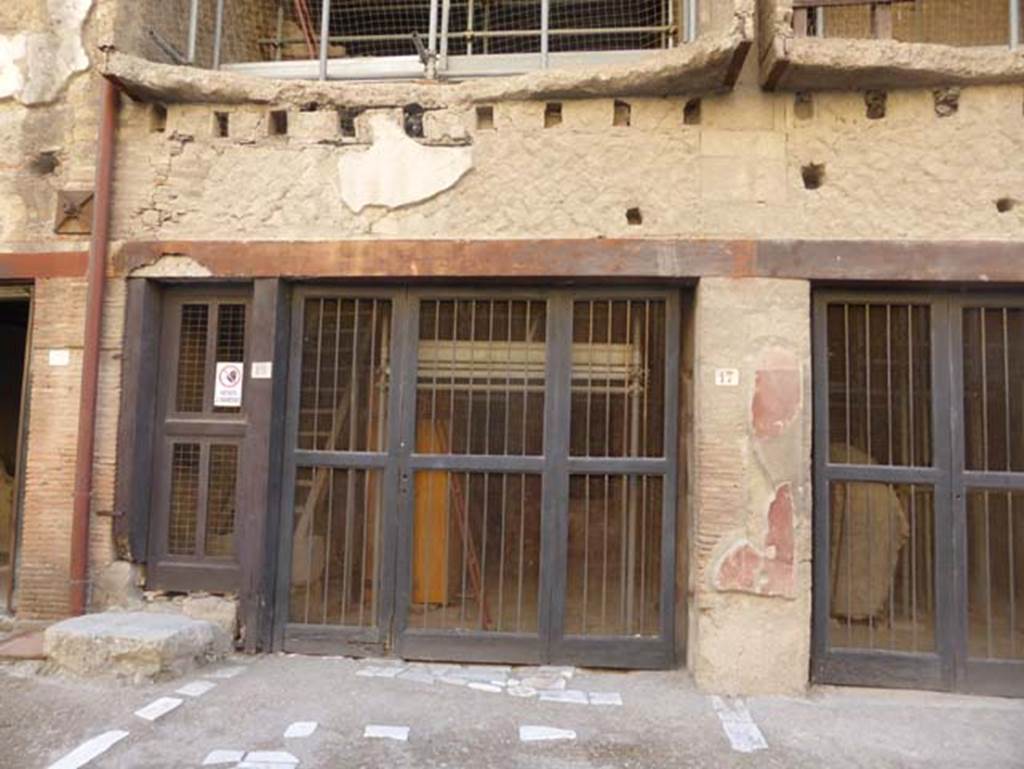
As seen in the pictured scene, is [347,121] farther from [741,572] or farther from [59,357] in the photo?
[741,572]

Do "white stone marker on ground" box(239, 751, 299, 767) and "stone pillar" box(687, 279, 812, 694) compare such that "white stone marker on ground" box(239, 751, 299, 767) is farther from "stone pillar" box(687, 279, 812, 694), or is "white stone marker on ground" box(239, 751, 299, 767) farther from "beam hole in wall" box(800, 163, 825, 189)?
"beam hole in wall" box(800, 163, 825, 189)

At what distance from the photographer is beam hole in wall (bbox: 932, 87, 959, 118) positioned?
14.8 ft

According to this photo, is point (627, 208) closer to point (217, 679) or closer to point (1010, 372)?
point (1010, 372)

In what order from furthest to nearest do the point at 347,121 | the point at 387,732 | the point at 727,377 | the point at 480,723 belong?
1. the point at 347,121
2. the point at 727,377
3. the point at 480,723
4. the point at 387,732

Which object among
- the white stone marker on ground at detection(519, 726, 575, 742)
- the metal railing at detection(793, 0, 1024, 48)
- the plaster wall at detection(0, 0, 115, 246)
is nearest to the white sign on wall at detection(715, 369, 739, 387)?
the white stone marker on ground at detection(519, 726, 575, 742)

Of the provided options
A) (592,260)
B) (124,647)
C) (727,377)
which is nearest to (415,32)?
(592,260)

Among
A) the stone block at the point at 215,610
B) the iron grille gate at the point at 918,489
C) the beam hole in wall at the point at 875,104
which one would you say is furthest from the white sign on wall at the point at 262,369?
the beam hole in wall at the point at 875,104

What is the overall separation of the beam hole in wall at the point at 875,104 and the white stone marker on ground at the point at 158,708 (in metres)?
4.93

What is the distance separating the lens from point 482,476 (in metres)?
4.82

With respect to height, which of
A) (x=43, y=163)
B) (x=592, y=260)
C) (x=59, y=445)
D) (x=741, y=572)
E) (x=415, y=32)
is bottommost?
(x=741, y=572)

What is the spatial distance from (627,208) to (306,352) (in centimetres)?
217

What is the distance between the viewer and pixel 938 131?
451 centimetres

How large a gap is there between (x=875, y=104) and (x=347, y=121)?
317 cm

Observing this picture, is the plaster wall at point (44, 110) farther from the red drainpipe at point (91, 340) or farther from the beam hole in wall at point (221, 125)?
the beam hole in wall at point (221, 125)
